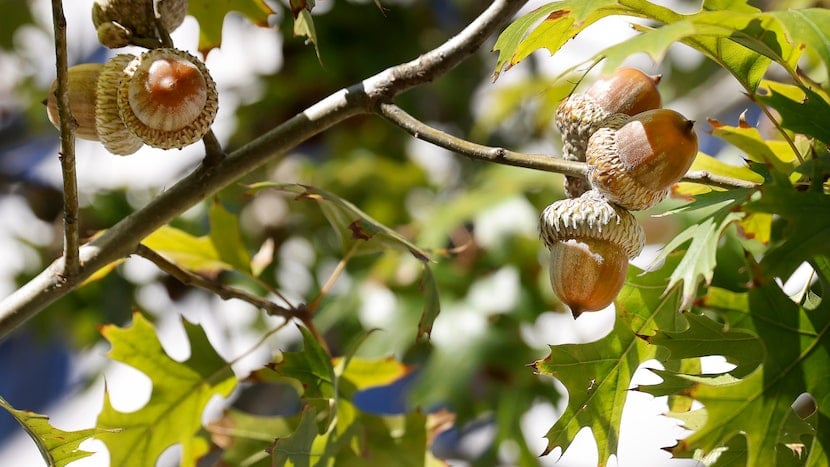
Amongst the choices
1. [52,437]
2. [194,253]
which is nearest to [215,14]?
[194,253]

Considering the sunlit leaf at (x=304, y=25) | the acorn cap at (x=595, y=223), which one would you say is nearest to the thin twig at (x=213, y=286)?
the sunlit leaf at (x=304, y=25)

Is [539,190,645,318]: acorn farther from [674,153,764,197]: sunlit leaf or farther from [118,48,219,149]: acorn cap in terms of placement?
[118,48,219,149]: acorn cap

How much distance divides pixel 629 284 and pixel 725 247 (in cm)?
65

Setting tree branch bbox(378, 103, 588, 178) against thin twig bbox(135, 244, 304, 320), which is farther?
thin twig bbox(135, 244, 304, 320)

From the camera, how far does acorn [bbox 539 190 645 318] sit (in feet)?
2.75

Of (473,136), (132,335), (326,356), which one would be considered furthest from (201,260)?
(473,136)

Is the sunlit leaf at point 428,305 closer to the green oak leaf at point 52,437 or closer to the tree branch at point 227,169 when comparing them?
the tree branch at point 227,169

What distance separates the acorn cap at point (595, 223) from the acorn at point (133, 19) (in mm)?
416

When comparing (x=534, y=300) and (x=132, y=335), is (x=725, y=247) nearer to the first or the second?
A: (x=534, y=300)

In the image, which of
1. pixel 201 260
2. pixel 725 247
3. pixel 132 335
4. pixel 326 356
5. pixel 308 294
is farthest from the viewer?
pixel 308 294

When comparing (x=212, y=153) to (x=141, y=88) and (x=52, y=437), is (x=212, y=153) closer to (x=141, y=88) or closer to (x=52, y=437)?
(x=141, y=88)

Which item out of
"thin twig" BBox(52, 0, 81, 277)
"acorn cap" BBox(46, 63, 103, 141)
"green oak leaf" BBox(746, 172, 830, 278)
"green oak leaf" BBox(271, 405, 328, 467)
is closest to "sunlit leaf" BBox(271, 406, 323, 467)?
"green oak leaf" BBox(271, 405, 328, 467)

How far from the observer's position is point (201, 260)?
1.26 m

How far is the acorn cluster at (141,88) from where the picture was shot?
0.83m
